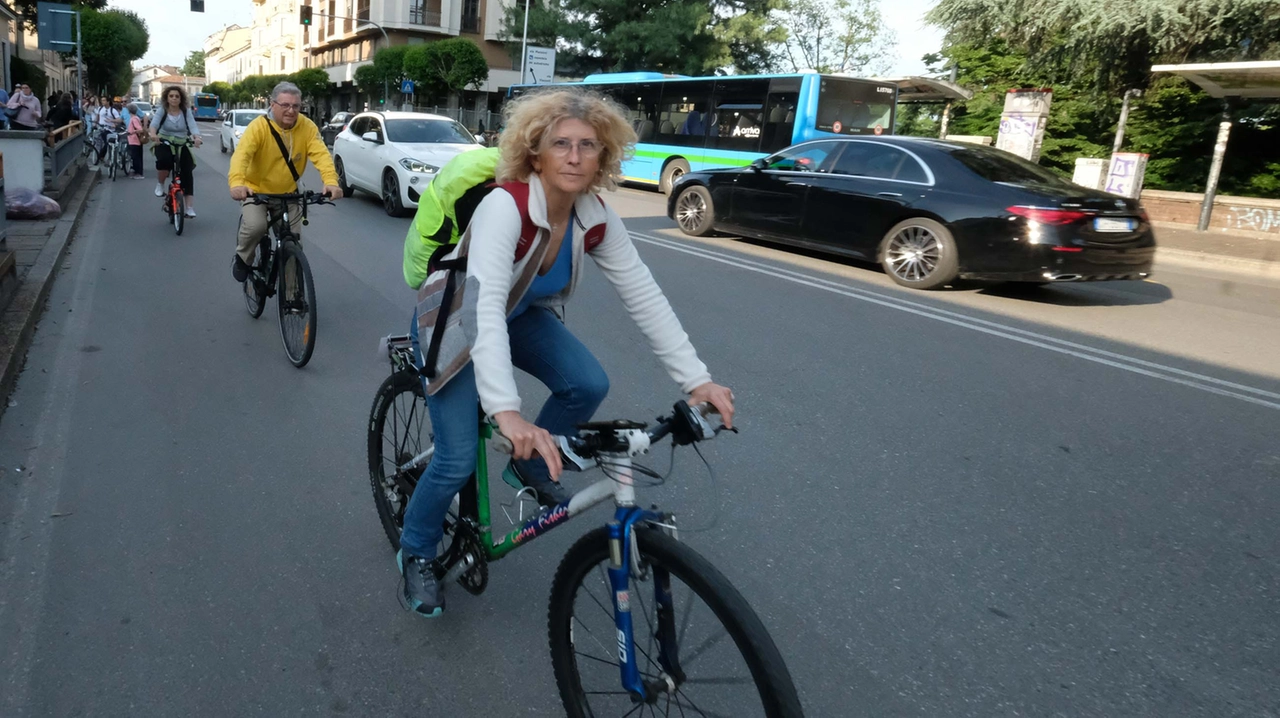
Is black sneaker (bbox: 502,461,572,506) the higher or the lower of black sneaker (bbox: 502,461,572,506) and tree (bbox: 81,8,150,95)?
the lower

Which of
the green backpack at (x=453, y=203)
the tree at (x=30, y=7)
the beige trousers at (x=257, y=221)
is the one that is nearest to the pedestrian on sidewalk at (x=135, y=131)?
the beige trousers at (x=257, y=221)

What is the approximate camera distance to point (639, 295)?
104 inches

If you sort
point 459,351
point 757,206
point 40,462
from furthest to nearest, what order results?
point 757,206 → point 40,462 → point 459,351

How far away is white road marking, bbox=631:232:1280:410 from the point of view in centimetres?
631

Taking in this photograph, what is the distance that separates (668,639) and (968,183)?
836cm

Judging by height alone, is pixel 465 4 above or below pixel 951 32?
above

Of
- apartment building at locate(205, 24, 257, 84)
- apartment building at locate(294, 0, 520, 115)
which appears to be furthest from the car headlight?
apartment building at locate(205, 24, 257, 84)

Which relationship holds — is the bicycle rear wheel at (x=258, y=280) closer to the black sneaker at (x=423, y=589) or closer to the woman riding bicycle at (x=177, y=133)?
the black sneaker at (x=423, y=589)

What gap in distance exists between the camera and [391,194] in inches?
564

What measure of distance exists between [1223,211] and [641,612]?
18.8m

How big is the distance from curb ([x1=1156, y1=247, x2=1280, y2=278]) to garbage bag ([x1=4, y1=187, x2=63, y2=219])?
14.2 metres

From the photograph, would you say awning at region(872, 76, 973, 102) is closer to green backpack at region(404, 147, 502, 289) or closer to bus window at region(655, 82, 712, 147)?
bus window at region(655, 82, 712, 147)

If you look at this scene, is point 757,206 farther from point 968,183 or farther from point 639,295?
point 639,295

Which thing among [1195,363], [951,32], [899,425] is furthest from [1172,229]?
[899,425]
